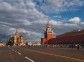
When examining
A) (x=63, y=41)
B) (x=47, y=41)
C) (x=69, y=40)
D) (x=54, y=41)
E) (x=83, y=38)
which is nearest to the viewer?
(x=83, y=38)

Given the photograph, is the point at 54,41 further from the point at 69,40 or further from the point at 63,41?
the point at 69,40

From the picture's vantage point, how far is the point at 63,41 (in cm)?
16325

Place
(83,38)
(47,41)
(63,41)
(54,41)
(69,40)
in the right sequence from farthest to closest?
(47,41) < (54,41) < (63,41) < (69,40) < (83,38)

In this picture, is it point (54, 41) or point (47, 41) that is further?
point (47, 41)

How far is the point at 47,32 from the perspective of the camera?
200 metres

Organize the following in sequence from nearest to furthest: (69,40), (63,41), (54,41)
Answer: (69,40) → (63,41) → (54,41)

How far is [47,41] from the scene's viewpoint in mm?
199625

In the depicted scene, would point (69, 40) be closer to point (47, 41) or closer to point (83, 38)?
point (83, 38)

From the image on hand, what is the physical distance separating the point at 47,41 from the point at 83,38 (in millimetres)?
73246

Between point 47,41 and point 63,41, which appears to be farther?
point 47,41

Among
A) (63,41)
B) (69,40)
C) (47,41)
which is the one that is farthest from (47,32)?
(69,40)

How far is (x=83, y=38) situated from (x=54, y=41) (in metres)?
56.6

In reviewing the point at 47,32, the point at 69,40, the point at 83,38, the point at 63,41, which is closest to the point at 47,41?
the point at 47,32

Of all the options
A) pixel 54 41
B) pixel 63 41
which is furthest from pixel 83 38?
pixel 54 41
